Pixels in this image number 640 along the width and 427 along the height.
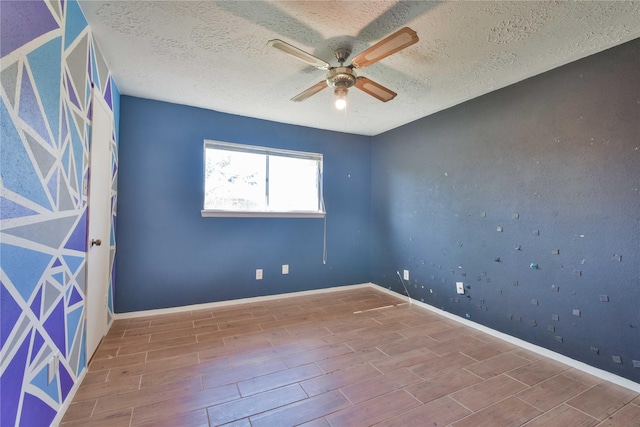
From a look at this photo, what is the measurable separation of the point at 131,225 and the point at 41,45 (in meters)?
2.12

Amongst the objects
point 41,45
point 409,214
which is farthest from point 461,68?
point 41,45

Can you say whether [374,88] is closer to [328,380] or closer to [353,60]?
[353,60]

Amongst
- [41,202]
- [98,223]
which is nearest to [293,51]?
[41,202]

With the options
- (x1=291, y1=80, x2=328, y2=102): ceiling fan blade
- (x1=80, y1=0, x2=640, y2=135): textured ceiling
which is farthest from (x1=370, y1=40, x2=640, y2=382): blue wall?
(x1=291, y1=80, x2=328, y2=102): ceiling fan blade

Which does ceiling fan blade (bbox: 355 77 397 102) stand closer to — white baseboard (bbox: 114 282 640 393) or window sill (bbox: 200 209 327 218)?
window sill (bbox: 200 209 327 218)

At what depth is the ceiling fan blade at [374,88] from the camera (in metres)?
2.12

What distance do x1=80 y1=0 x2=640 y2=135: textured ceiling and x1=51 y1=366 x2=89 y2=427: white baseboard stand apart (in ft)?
7.47

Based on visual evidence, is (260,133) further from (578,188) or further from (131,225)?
(578,188)

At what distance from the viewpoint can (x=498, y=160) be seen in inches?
107

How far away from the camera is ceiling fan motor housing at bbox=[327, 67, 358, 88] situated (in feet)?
6.57

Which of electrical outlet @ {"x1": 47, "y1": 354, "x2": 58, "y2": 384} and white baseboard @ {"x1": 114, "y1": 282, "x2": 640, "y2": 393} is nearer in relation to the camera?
electrical outlet @ {"x1": 47, "y1": 354, "x2": 58, "y2": 384}

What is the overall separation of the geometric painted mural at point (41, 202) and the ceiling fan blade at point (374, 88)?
176 centimetres

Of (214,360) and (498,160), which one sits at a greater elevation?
(498,160)

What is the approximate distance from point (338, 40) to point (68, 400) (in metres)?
2.77
